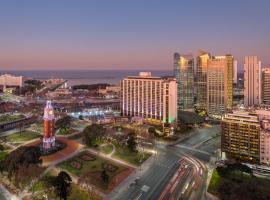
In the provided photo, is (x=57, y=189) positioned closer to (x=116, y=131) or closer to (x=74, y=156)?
(x=74, y=156)

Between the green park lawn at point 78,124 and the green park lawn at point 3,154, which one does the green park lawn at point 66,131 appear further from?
the green park lawn at point 3,154

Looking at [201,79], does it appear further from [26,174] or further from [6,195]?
[6,195]

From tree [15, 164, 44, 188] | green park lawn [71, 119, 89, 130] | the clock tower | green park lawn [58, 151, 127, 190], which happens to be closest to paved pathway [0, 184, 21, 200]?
tree [15, 164, 44, 188]

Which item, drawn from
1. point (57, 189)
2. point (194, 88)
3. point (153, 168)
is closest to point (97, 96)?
point (194, 88)

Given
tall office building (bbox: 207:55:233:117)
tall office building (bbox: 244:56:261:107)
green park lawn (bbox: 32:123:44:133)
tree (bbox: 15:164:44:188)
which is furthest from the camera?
tall office building (bbox: 244:56:261:107)

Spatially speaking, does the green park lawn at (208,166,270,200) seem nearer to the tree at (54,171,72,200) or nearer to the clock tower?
the tree at (54,171,72,200)

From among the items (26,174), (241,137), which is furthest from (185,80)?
(26,174)
